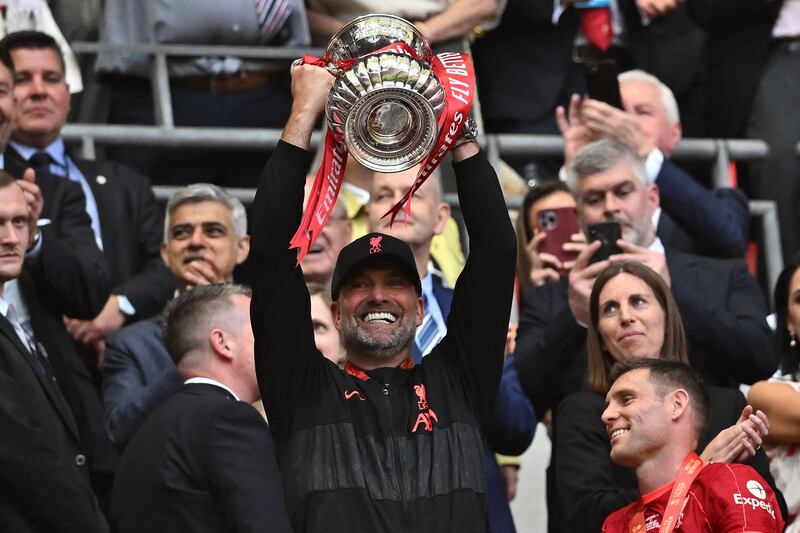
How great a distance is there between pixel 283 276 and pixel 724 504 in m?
1.52

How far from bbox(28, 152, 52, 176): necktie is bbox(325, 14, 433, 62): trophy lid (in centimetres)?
303

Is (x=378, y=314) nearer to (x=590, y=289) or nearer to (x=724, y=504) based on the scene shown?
(x=724, y=504)

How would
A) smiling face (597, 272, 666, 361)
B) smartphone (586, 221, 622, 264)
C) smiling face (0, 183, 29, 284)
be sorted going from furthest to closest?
smartphone (586, 221, 622, 264)
smiling face (0, 183, 29, 284)
smiling face (597, 272, 666, 361)

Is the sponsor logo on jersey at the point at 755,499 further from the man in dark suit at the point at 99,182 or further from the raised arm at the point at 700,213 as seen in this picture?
the man in dark suit at the point at 99,182

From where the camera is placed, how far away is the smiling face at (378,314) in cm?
586

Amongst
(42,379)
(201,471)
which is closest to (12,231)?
(42,379)

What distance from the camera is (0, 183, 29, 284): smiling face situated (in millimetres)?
7211

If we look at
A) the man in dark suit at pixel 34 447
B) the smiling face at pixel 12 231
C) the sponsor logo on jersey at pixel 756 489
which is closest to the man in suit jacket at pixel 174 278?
the man in dark suit at pixel 34 447

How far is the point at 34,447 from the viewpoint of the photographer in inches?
254

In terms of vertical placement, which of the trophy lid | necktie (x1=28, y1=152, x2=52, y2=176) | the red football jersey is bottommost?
the red football jersey

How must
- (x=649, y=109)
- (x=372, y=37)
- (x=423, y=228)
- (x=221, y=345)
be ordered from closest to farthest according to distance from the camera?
(x=372, y=37) → (x=221, y=345) → (x=423, y=228) → (x=649, y=109)

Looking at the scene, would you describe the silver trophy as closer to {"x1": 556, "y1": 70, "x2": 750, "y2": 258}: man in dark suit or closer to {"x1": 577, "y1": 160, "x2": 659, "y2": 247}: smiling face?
{"x1": 577, "y1": 160, "x2": 659, "y2": 247}: smiling face

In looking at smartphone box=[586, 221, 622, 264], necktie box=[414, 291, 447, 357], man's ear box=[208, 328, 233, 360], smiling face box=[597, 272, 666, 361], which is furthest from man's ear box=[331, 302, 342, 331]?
smartphone box=[586, 221, 622, 264]


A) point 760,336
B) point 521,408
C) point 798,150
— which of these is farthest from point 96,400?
point 798,150
